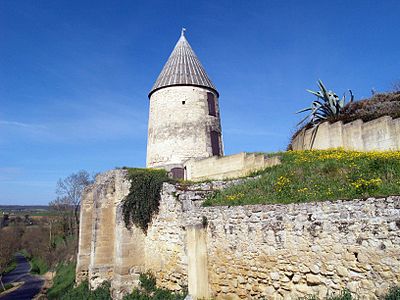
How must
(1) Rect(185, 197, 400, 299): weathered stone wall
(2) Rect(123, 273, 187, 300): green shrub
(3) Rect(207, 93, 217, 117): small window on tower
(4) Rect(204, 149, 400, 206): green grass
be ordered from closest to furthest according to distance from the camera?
(1) Rect(185, 197, 400, 299): weathered stone wall < (4) Rect(204, 149, 400, 206): green grass < (2) Rect(123, 273, 187, 300): green shrub < (3) Rect(207, 93, 217, 117): small window on tower

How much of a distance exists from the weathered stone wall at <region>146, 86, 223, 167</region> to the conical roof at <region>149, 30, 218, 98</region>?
393 mm

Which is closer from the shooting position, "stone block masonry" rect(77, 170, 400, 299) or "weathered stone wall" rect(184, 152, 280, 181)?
"stone block masonry" rect(77, 170, 400, 299)

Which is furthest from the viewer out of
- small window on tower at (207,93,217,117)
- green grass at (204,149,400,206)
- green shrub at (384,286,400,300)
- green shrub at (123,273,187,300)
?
small window on tower at (207,93,217,117)

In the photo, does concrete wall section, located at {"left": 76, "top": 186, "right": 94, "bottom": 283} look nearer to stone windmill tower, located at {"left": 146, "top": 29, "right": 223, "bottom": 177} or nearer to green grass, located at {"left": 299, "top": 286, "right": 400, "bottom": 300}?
stone windmill tower, located at {"left": 146, "top": 29, "right": 223, "bottom": 177}

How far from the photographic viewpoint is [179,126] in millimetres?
20312

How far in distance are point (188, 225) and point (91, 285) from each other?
8.08 m

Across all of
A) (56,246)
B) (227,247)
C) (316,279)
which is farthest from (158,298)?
(56,246)

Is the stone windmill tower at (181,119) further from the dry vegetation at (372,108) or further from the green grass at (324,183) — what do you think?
the green grass at (324,183)

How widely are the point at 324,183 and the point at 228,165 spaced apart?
25.2 ft

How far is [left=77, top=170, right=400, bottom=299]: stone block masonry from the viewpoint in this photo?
19.2 feet

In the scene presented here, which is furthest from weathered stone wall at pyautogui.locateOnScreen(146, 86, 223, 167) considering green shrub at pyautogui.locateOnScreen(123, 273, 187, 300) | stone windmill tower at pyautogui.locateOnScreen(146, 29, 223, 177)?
green shrub at pyautogui.locateOnScreen(123, 273, 187, 300)

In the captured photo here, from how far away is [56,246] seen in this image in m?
42.1

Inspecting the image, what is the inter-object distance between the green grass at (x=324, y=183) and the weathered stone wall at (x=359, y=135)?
3.23 m

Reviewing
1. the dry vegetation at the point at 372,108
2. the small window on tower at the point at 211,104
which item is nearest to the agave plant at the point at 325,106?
the dry vegetation at the point at 372,108
